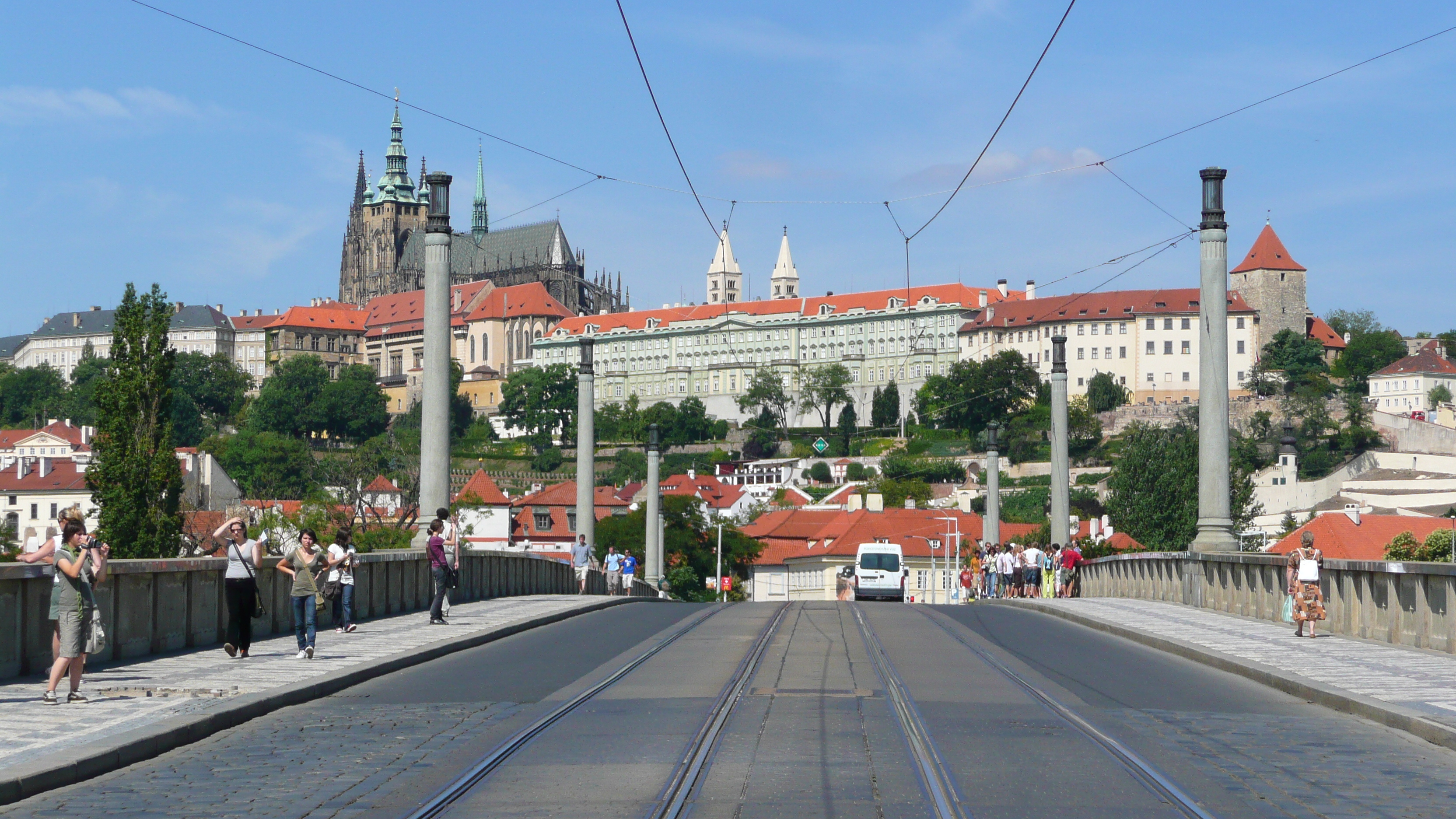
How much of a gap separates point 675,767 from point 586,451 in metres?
24.4

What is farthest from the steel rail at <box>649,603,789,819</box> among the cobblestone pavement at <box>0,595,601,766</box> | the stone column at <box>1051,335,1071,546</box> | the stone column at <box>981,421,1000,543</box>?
the stone column at <box>981,421,1000,543</box>

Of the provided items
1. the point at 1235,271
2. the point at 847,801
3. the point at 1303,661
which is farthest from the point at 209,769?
the point at 1235,271

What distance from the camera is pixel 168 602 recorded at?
16359 millimetres

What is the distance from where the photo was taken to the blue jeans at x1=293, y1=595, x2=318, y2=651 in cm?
1572

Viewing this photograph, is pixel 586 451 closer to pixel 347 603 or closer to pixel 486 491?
pixel 347 603

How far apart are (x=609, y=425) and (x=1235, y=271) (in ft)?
227

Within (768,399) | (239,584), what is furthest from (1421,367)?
(239,584)

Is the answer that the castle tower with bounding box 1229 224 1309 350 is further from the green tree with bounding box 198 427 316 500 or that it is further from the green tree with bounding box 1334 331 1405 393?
the green tree with bounding box 198 427 316 500

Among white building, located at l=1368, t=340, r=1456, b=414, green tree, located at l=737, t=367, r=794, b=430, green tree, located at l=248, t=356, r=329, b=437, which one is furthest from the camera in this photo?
green tree, located at l=737, t=367, r=794, b=430

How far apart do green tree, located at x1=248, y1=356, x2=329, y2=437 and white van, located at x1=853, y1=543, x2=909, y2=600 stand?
132 m

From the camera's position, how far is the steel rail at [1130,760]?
8594 millimetres

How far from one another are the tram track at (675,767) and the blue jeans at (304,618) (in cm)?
288

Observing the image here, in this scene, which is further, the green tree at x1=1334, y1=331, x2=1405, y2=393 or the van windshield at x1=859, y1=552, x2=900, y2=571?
the green tree at x1=1334, y1=331, x2=1405, y2=393

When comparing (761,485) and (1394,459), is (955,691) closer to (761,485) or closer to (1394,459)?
(1394,459)
